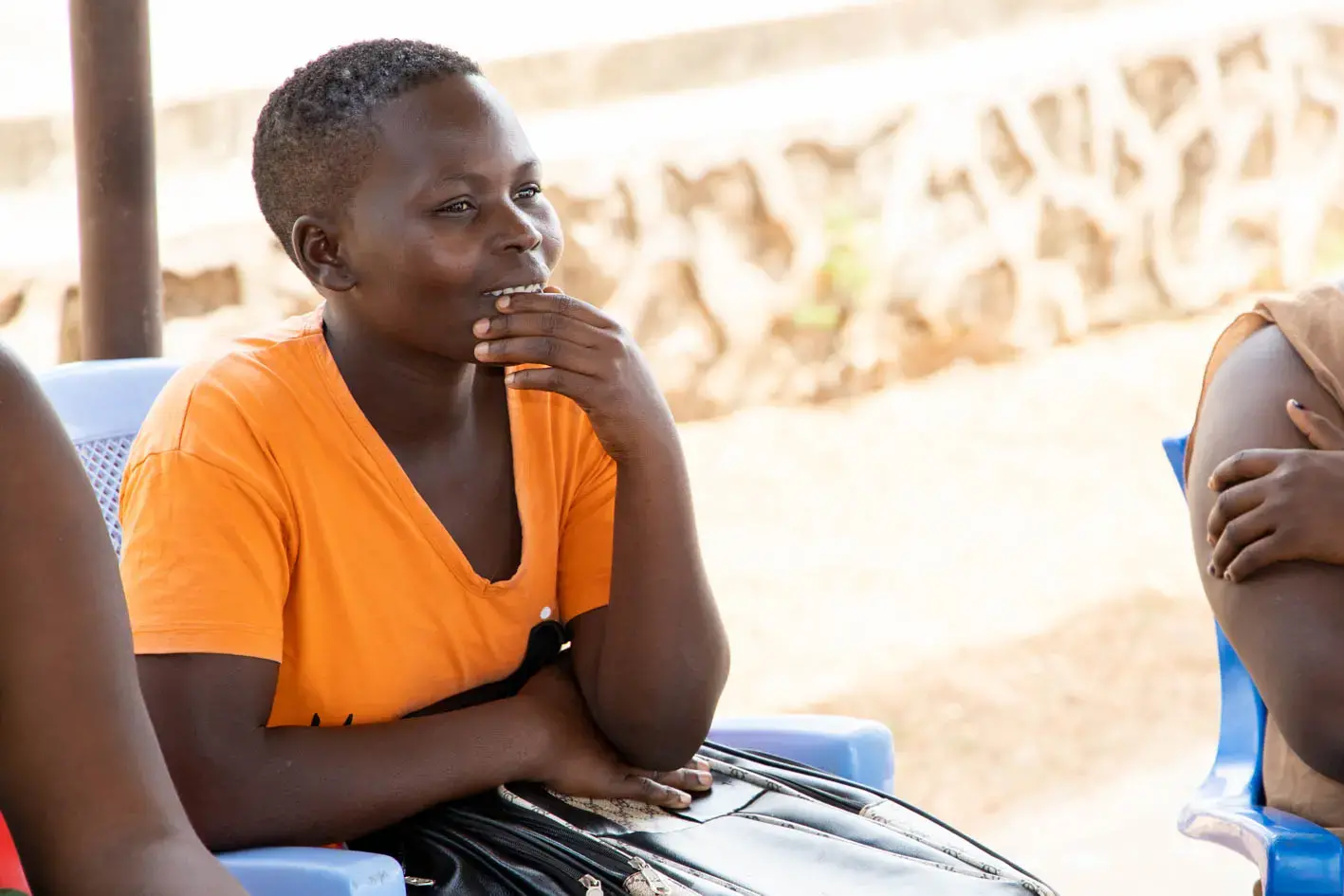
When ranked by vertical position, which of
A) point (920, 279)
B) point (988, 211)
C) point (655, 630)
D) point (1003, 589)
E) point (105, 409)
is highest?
point (988, 211)

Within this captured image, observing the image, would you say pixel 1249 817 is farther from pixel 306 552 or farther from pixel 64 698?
pixel 64 698

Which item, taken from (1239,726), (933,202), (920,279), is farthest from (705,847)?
(933,202)

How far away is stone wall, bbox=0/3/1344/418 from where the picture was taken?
5.98 meters

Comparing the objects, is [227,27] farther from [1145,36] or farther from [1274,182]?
[1274,182]

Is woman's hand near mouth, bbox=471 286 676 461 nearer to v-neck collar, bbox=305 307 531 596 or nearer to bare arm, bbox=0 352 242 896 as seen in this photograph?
v-neck collar, bbox=305 307 531 596

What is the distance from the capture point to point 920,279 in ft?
21.3

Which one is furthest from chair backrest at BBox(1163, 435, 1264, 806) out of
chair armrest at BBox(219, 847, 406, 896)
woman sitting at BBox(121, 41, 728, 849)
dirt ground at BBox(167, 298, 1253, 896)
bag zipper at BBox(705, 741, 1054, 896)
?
dirt ground at BBox(167, 298, 1253, 896)

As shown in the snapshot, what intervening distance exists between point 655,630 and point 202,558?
55 centimetres

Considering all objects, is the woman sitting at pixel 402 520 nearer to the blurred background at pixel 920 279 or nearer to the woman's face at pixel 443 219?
the woman's face at pixel 443 219

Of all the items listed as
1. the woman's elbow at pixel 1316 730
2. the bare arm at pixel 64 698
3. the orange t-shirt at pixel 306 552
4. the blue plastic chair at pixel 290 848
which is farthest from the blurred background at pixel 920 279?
the bare arm at pixel 64 698

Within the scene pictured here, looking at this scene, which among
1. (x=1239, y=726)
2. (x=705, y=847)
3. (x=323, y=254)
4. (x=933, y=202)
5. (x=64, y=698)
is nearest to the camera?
(x=64, y=698)

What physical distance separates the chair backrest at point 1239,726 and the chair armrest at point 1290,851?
196 millimetres

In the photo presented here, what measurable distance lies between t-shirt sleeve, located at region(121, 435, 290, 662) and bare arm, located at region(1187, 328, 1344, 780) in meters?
1.14

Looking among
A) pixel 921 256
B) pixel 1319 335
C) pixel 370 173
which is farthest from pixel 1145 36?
pixel 370 173
